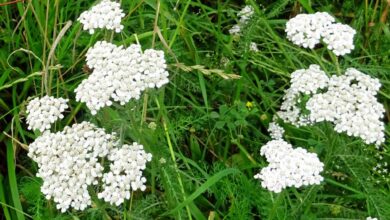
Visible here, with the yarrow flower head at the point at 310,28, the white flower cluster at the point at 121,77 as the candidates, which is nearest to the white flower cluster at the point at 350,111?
the yarrow flower head at the point at 310,28

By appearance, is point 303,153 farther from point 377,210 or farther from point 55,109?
point 55,109

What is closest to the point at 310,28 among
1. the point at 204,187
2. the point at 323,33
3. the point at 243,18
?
the point at 323,33

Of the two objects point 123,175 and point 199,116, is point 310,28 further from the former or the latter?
point 123,175

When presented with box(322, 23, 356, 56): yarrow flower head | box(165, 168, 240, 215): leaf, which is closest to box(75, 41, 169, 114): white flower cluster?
box(165, 168, 240, 215): leaf

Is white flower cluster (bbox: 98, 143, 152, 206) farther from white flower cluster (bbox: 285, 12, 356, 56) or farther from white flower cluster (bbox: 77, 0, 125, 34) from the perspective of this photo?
white flower cluster (bbox: 285, 12, 356, 56)

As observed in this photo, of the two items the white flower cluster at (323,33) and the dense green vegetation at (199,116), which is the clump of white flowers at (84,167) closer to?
the dense green vegetation at (199,116)

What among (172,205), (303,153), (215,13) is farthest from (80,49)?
(303,153)

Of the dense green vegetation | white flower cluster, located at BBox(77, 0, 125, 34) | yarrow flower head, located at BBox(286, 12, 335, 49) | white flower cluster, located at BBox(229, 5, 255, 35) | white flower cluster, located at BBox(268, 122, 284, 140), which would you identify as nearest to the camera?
white flower cluster, located at BBox(77, 0, 125, 34)

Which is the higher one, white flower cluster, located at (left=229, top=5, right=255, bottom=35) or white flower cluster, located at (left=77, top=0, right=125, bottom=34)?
white flower cluster, located at (left=77, top=0, right=125, bottom=34)
